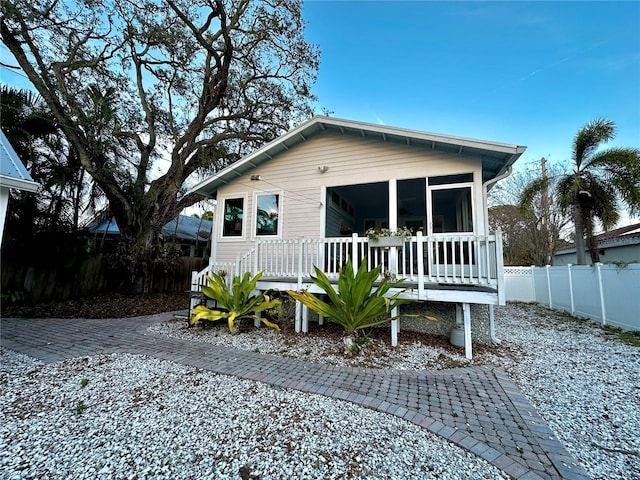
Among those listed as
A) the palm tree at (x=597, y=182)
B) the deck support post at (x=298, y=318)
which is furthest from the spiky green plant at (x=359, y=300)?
the palm tree at (x=597, y=182)

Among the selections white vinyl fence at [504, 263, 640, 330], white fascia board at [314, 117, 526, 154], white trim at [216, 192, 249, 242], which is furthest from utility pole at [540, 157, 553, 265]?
white trim at [216, 192, 249, 242]

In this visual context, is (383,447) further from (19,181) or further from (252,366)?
(19,181)

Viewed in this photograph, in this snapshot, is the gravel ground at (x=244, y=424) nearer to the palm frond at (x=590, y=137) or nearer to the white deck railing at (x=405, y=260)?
the white deck railing at (x=405, y=260)

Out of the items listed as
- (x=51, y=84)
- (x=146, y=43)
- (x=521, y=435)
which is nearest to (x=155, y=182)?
(x=51, y=84)

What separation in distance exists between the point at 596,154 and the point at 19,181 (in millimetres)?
14738

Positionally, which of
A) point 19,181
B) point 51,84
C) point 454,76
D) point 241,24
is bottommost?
point 19,181

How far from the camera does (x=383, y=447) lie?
2178mm

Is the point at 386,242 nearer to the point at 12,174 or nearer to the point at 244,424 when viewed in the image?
the point at 244,424

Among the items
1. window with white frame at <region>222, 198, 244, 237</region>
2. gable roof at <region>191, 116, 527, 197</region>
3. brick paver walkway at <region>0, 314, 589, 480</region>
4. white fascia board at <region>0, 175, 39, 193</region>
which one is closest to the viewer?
brick paver walkway at <region>0, 314, 589, 480</region>

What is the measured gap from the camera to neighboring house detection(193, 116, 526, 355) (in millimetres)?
5230

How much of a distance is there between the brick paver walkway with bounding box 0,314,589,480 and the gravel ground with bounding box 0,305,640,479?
0.54ft

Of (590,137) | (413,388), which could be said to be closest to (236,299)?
(413,388)

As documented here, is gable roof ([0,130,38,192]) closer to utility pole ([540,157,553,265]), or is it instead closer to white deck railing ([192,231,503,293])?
white deck railing ([192,231,503,293])

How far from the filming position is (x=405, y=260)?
5.81m
